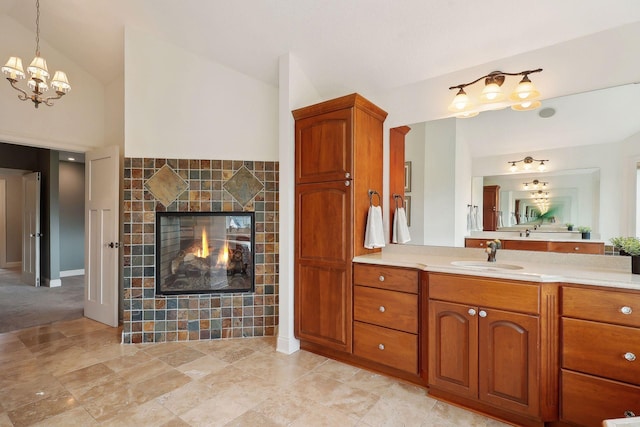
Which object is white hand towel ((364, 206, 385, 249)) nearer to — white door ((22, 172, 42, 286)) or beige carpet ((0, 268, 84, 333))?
beige carpet ((0, 268, 84, 333))

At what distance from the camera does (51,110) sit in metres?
3.51

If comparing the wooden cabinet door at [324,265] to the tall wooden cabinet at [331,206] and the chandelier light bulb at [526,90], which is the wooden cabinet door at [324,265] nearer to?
the tall wooden cabinet at [331,206]

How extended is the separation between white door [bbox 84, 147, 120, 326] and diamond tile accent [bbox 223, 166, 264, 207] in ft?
4.38

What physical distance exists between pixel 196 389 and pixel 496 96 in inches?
121

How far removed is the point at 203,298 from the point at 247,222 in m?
0.87

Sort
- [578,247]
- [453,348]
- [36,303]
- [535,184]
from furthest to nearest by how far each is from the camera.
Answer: [36,303] → [535,184] → [578,247] → [453,348]

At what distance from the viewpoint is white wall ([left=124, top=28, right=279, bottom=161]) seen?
2967mm

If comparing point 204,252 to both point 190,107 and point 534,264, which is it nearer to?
point 190,107

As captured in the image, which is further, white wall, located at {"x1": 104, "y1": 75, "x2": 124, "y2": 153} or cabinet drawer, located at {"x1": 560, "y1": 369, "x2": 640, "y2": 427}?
white wall, located at {"x1": 104, "y1": 75, "x2": 124, "y2": 153}

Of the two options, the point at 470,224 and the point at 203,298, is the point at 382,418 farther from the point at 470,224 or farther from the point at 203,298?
the point at 203,298

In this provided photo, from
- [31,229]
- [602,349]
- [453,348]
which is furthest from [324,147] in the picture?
[31,229]

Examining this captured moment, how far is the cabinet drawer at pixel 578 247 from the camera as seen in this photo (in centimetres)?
205

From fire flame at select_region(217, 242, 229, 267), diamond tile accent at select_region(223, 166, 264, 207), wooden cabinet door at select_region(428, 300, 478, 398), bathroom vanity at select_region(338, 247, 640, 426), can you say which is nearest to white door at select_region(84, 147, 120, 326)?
fire flame at select_region(217, 242, 229, 267)

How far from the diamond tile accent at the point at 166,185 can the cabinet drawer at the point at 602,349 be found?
3182 millimetres
